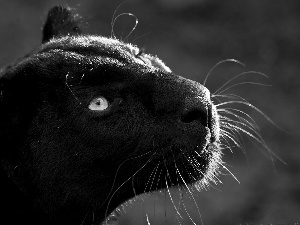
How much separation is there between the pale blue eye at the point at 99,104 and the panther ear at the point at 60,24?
1198mm

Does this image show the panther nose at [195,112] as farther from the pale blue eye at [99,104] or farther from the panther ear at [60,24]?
the panther ear at [60,24]

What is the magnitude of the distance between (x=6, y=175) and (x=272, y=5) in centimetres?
851

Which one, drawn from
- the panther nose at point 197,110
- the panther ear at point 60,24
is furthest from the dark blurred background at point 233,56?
the panther nose at point 197,110

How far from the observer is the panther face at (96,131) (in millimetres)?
3668

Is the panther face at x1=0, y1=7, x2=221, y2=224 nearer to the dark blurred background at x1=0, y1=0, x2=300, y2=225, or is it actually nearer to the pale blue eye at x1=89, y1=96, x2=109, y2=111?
the pale blue eye at x1=89, y1=96, x2=109, y2=111

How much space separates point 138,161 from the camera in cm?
373

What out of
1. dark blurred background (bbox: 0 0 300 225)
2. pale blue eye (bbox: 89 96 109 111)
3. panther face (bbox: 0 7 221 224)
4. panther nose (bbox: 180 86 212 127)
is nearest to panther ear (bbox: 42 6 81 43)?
panther face (bbox: 0 7 221 224)

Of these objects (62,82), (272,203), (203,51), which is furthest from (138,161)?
(203,51)

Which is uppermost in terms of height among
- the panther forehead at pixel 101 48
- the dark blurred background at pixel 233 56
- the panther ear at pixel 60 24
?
the dark blurred background at pixel 233 56

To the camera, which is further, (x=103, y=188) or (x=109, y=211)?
(x=109, y=211)

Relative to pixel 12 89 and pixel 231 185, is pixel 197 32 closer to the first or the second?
pixel 231 185

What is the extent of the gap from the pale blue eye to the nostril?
46 centimetres

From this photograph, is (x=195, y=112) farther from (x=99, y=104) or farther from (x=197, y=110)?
(x=99, y=104)

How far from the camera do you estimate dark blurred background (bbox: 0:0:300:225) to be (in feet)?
27.5
